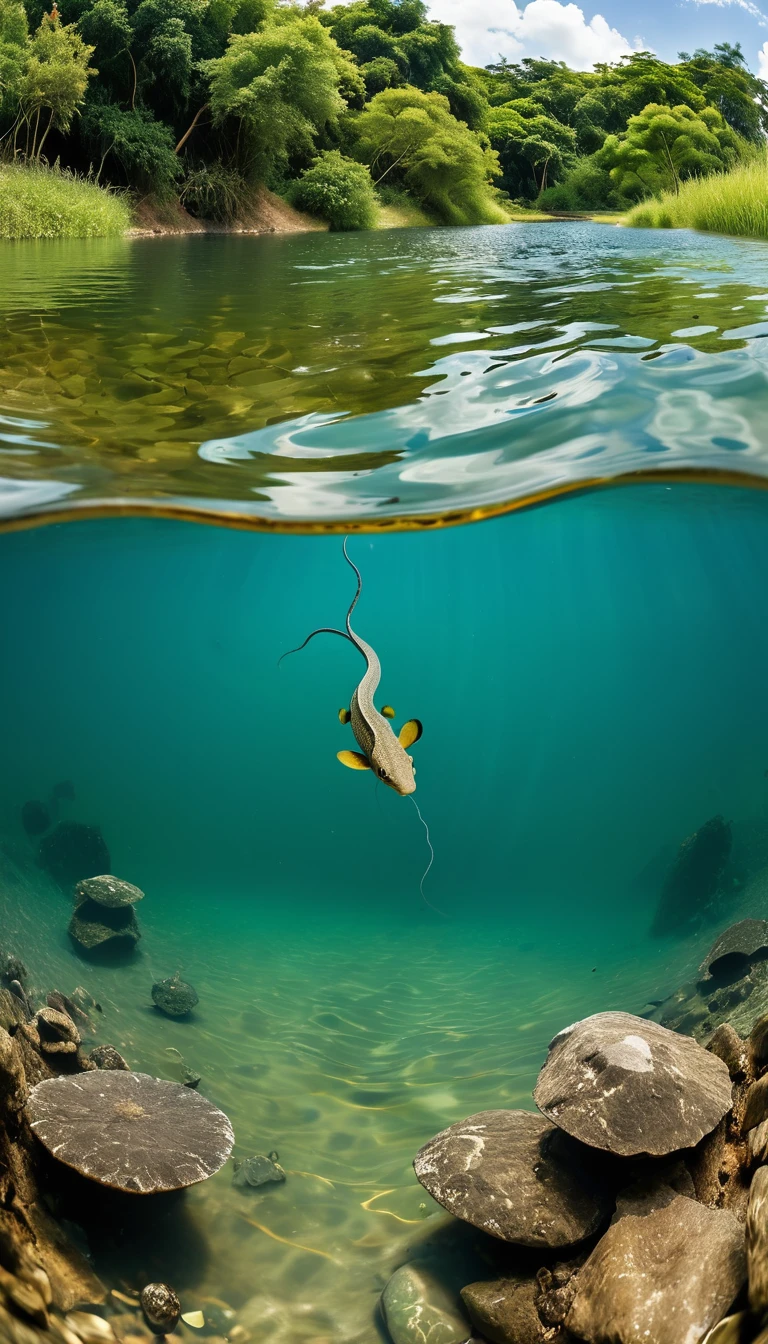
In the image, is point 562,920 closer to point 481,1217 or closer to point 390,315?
point 390,315

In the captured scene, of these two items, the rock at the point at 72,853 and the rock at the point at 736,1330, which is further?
the rock at the point at 72,853

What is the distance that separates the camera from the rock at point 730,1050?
4961mm

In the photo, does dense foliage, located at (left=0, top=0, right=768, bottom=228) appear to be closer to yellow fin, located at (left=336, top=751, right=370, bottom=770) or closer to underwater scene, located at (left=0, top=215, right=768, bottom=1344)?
underwater scene, located at (left=0, top=215, right=768, bottom=1344)

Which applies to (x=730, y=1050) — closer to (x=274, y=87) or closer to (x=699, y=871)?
(x=699, y=871)

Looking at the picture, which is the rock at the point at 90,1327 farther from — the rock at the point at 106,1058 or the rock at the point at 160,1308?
the rock at the point at 106,1058

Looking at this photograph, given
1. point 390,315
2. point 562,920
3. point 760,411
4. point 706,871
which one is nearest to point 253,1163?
point 760,411

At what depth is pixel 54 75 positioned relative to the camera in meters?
32.1

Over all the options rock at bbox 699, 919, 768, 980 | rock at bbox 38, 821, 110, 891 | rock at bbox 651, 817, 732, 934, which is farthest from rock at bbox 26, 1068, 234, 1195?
rock at bbox 651, 817, 732, 934

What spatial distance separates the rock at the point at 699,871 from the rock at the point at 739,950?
4.80m

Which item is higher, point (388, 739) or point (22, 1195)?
point (388, 739)

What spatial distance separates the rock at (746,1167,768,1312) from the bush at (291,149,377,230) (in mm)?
40207

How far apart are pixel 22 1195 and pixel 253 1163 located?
161 cm

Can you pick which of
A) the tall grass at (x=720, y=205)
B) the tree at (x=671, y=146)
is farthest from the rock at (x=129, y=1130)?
the tree at (x=671, y=146)

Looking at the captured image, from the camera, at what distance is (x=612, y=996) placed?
924 cm
